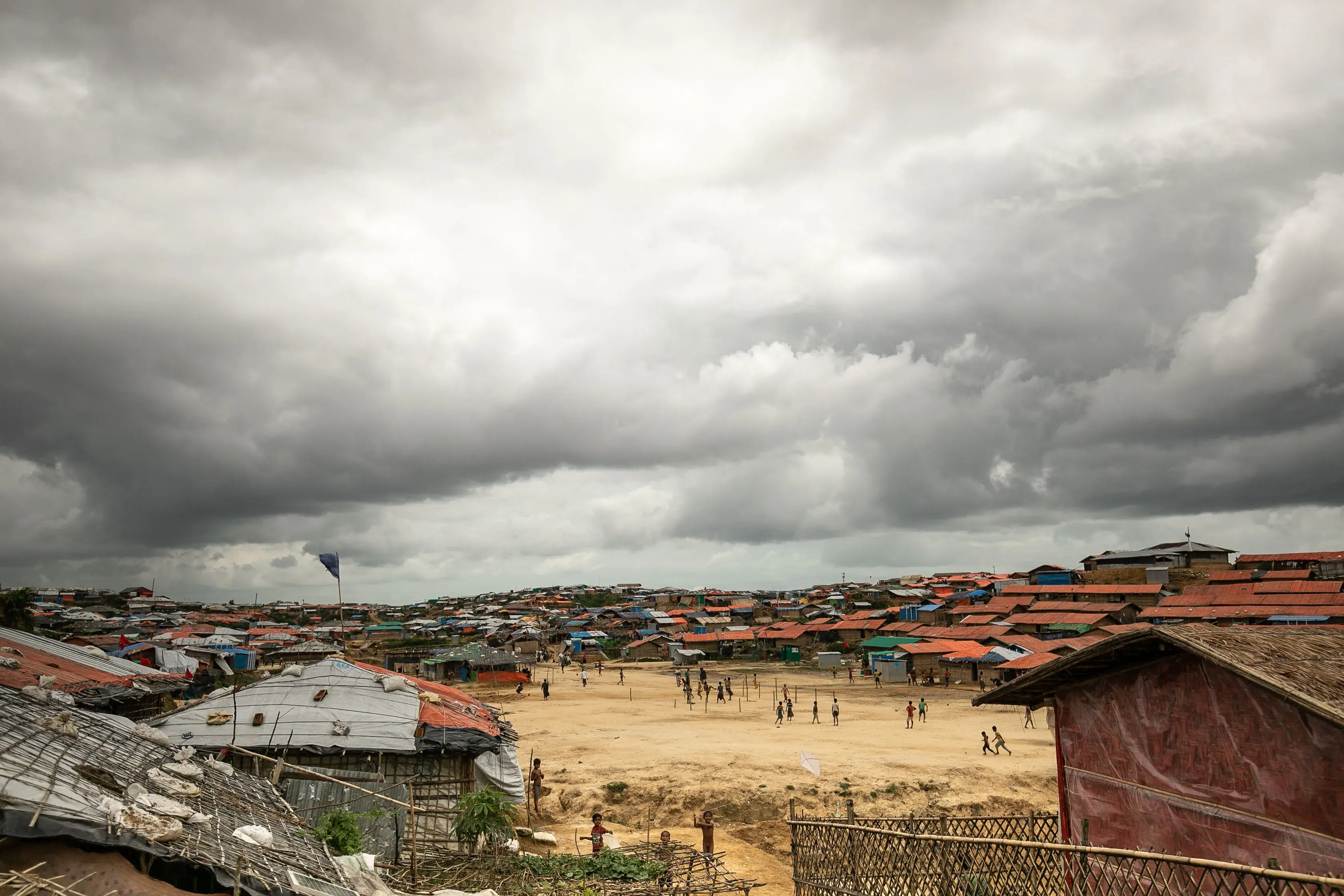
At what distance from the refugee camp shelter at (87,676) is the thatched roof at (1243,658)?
22218 millimetres

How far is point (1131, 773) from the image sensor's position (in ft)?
39.2

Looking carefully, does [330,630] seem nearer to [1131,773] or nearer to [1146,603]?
[1146,603]

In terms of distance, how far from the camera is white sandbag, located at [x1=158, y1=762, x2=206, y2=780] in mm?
10500

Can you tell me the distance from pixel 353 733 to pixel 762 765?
1734 cm

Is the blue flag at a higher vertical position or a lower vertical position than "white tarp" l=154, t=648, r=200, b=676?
higher

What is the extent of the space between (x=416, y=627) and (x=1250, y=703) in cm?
11059

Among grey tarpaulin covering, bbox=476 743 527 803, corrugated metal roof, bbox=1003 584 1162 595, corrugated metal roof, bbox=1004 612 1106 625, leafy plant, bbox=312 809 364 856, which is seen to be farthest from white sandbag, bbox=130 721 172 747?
corrugated metal roof, bbox=1003 584 1162 595

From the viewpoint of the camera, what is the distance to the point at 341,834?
42.1 feet

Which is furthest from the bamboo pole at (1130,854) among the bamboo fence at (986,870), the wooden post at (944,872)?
the wooden post at (944,872)

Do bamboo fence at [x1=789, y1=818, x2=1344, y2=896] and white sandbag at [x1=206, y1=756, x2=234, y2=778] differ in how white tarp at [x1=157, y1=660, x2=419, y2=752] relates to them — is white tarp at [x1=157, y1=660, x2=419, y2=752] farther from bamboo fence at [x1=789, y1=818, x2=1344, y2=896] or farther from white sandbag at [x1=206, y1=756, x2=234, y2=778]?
bamboo fence at [x1=789, y1=818, x2=1344, y2=896]

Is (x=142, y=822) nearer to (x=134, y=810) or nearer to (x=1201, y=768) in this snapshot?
(x=134, y=810)

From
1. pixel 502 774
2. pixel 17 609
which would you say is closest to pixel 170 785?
pixel 502 774

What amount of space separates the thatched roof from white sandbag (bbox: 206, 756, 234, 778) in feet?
42.9

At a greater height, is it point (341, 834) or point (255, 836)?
point (255, 836)
